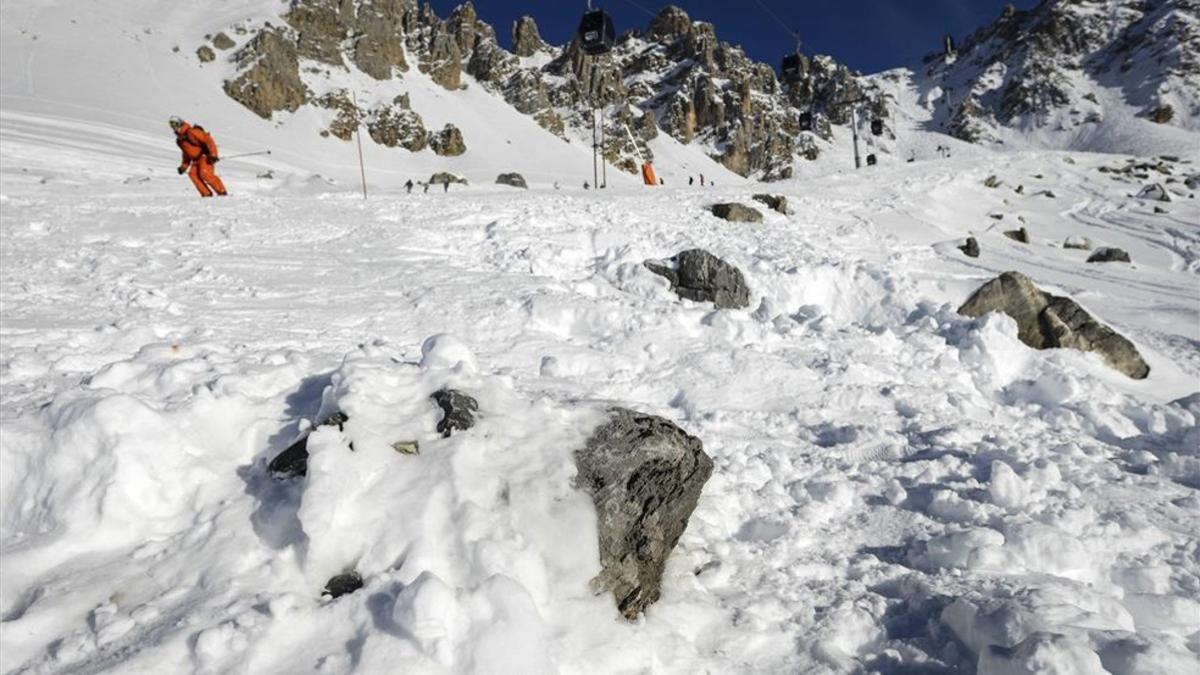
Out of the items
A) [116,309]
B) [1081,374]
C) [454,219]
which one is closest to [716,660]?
[1081,374]

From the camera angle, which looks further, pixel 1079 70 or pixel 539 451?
pixel 1079 70

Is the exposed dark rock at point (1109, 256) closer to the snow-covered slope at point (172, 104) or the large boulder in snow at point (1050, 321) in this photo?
the large boulder in snow at point (1050, 321)

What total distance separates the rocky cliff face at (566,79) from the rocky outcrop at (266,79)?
0.09 meters

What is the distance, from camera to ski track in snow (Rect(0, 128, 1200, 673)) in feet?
8.20

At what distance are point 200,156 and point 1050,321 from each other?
15.7 meters

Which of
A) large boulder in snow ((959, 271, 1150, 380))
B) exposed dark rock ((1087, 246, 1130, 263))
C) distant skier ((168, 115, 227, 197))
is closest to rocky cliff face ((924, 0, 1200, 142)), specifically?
exposed dark rock ((1087, 246, 1130, 263))

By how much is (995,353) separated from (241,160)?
31.2m

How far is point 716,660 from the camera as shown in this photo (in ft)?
9.18

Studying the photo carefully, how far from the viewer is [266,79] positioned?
138 ft

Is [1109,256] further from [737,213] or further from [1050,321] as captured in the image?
[737,213]

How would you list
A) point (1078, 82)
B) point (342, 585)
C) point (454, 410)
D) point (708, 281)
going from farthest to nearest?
point (1078, 82) → point (708, 281) → point (454, 410) → point (342, 585)

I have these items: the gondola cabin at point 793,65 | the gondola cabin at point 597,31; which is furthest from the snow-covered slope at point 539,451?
the gondola cabin at point 793,65

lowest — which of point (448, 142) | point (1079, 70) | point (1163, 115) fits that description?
point (448, 142)

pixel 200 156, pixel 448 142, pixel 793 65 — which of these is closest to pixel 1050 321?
pixel 200 156
